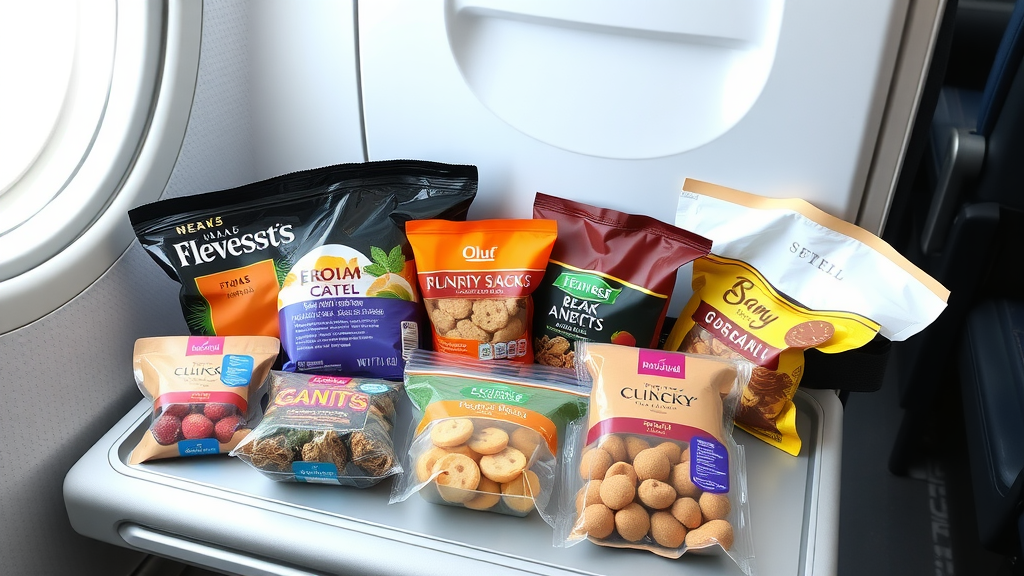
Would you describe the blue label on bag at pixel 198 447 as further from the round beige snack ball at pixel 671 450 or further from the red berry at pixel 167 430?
the round beige snack ball at pixel 671 450

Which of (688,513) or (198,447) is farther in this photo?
(198,447)

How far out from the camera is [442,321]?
1.01 metres

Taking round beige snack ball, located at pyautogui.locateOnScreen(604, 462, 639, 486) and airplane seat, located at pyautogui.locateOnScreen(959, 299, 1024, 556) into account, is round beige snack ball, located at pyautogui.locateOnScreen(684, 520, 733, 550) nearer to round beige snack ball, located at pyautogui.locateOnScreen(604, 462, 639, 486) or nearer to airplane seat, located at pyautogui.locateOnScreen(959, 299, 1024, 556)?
round beige snack ball, located at pyautogui.locateOnScreen(604, 462, 639, 486)

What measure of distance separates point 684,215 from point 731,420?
0.86 ft

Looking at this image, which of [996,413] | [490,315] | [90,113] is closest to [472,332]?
[490,315]

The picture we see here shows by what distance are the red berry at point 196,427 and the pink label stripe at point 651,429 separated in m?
0.47

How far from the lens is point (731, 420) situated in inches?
35.9

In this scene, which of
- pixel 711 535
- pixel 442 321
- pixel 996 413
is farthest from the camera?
pixel 996 413

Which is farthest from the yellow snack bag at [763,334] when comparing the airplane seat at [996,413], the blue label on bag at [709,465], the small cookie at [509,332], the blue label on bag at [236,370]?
the blue label on bag at [236,370]

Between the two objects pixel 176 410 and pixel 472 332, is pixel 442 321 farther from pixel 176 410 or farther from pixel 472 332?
pixel 176 410

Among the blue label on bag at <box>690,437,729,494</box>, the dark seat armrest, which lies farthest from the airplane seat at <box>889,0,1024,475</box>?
the blue label on bag at <box>690,437,729,494</box>

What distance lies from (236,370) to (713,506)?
1.95 feet

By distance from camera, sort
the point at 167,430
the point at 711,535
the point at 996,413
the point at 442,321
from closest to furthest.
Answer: the point at 711,535, the point at 167,430, the point at 442,321, the point at 996,413

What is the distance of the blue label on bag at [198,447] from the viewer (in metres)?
0.91
